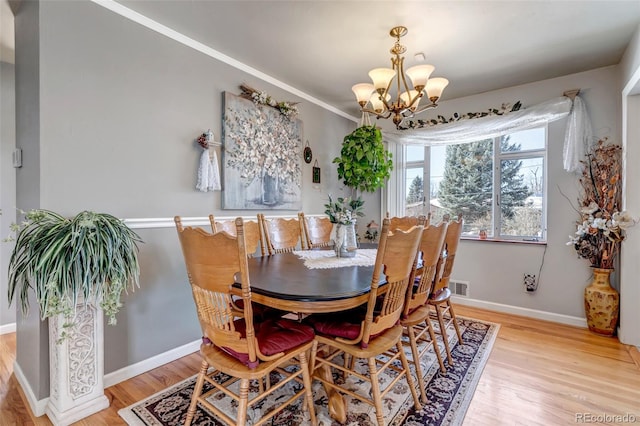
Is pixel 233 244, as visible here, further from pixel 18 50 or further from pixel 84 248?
pixel 18 50

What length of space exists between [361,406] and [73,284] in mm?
1711

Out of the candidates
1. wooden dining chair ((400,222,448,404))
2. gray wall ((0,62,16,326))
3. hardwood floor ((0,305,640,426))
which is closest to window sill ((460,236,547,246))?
hardwood floor ((0,305,640,426))

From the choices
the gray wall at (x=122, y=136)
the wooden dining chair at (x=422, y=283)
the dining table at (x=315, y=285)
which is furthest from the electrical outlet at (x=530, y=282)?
the gray wall at (x=122, y=136)

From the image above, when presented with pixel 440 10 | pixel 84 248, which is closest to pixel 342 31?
pixel 440 10

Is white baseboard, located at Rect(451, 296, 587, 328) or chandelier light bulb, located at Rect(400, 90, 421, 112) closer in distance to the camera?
chandelier light bulb, located at Rect(400, 90, 421, 112)

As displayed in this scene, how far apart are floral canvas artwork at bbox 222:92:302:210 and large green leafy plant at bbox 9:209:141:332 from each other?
1153mm

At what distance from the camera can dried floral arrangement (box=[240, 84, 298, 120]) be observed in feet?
9.25

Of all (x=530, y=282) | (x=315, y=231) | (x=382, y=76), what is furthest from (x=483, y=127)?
(x=315, y=231)

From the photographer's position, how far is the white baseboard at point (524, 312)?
119 inches

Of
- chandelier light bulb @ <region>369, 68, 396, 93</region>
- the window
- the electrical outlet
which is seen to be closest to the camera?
chandelier light bulb @ <region>369, 68, 396, 93</region>

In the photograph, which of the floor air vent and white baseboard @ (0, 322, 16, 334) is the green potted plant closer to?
white baseboard @ (0, 322, 16, 334)

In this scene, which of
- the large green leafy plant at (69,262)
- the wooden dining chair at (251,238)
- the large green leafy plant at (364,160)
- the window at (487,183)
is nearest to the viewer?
the large green leafy plant at (69,262)

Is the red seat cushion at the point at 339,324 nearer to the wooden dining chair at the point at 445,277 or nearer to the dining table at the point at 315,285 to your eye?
the dining table at the point at 315,285

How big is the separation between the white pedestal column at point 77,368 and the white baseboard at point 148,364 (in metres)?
0.22
